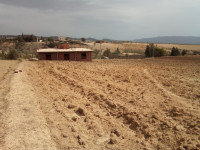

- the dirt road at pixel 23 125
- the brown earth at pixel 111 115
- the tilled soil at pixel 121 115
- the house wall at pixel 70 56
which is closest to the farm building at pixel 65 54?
the house wall at pixel 70 56

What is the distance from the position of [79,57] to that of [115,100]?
21182 mm

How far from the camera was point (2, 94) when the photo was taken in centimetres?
855

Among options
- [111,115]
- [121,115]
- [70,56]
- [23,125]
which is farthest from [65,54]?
[23,125]

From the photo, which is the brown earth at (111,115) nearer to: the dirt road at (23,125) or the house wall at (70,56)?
the dirt road at (23,125)

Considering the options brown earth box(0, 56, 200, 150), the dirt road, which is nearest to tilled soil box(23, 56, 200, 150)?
brown earth box(0, 56, 200, 150)

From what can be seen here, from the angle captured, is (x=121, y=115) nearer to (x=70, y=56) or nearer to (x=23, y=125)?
(x=23, y=125)

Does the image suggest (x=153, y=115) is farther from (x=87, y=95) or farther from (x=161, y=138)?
(x=87, y=95)

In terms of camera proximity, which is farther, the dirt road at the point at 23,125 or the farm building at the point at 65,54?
the farm building at the point at 65,54

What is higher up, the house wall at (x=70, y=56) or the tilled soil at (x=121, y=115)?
the house wall at (x=70, y=56)

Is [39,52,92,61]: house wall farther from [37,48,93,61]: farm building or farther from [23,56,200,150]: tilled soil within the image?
[23,56,200,150]: tilled soil

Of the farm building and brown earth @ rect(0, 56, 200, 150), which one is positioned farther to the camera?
the farm building

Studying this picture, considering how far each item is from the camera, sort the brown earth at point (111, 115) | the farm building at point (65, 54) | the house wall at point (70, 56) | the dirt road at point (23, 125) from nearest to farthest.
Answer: the dirt road at point (23, 125) → the brown earth at point (111, 115) → the farm building at point (65, 54) → the house wall at point (70, 56)

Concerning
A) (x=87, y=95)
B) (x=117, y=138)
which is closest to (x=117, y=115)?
(x=117, y=138)

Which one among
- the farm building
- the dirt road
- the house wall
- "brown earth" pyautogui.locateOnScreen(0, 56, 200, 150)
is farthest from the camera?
the house wall
